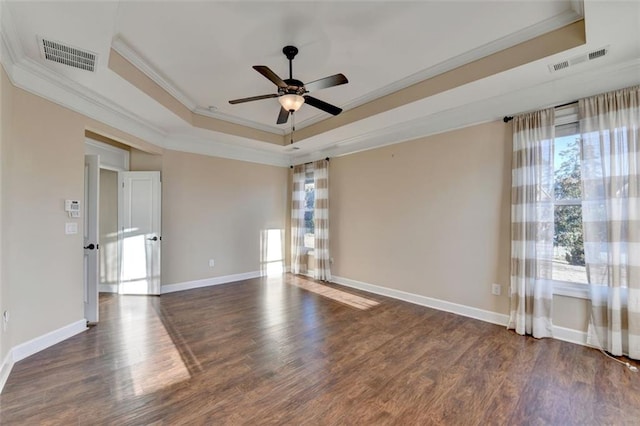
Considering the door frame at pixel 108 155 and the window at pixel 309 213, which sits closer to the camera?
the door frame at pixel 108 155

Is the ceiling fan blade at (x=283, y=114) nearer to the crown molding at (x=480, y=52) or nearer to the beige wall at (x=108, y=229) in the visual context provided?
the crown molding at (x=480, y=52)

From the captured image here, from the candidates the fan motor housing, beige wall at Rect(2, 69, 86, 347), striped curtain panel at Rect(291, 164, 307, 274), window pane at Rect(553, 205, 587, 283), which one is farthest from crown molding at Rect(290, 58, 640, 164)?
beige wall at Rect(2, 69, 86, 347)

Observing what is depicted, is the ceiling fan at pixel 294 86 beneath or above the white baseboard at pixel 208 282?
above

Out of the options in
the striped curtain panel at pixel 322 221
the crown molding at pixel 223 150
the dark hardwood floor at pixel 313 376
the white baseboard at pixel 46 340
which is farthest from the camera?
the striped curtain panel at pixel 322 221

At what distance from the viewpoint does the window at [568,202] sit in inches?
114

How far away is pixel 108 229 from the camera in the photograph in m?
4.71

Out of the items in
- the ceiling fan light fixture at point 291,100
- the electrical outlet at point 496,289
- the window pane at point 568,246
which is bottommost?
the electrical outlet at point 496,289

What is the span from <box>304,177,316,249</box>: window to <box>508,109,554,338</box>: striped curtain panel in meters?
3.73

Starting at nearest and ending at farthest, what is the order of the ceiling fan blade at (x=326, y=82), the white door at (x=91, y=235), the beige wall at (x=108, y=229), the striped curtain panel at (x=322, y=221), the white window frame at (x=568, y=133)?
1. the ceiling fan blade at (x=326, y=82)
2. the white window frame at (x=568, y=133)
3. the white door at (x=91, y=235)
4. the beige wall at (x=108, y=229)
5. the striped curtain panel at (x=322, y=221)

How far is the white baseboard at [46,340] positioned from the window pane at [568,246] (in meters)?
5.43

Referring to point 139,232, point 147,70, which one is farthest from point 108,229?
point 147,70

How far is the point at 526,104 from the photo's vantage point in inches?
124

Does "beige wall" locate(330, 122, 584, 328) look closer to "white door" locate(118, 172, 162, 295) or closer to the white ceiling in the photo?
the white ceiling

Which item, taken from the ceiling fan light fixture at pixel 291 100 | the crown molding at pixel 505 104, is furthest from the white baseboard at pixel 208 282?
the ceiling fan light fixture at pixel 291 100
